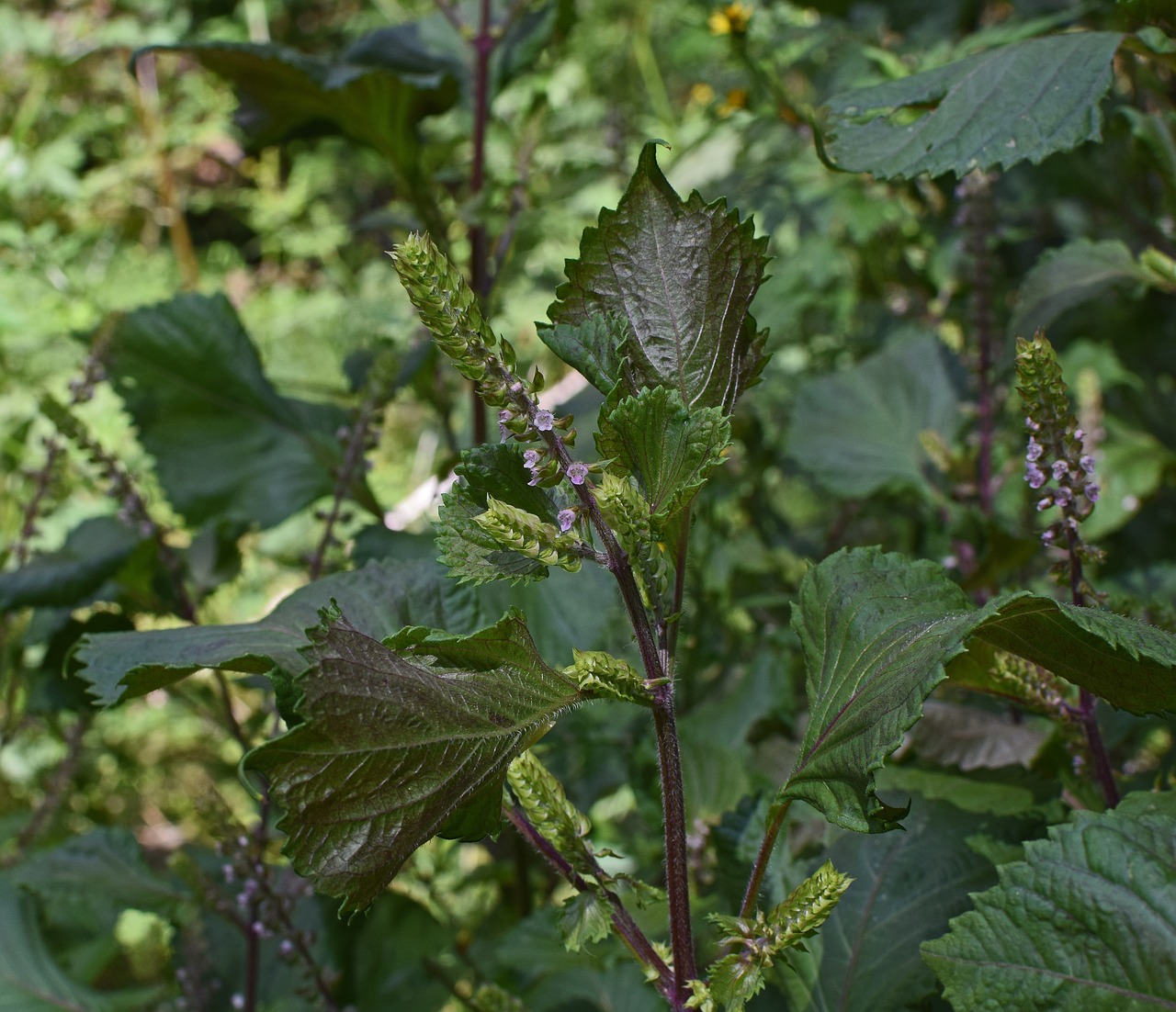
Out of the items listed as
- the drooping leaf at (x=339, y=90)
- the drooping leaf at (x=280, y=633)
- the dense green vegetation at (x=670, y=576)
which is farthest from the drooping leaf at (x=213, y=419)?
the drooping leaf at (x=280, y=633)

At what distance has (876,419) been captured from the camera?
3.95 ft

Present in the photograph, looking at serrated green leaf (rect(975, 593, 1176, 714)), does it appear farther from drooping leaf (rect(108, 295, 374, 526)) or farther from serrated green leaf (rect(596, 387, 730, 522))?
drooping leaf (rect(108, 295, 374, 526))

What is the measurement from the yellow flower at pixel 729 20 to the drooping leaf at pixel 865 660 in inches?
35.3

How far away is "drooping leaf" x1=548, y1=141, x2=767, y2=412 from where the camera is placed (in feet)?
1.88

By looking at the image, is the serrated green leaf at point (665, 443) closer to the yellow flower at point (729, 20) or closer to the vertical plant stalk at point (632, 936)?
the vertical plant stalk at point (632, 936)

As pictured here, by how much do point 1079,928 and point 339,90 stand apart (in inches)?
36.7

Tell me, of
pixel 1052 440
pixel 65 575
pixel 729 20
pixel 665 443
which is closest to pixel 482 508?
pixel 665 443

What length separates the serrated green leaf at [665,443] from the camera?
19.9 inches

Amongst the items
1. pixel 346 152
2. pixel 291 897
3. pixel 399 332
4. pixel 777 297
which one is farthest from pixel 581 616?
pixel 346 152

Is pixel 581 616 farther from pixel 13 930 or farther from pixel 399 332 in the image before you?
pixel 399 332

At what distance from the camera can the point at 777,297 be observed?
137 centimetres

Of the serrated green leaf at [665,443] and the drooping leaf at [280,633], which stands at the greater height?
the serrated green leaf at [665,443]

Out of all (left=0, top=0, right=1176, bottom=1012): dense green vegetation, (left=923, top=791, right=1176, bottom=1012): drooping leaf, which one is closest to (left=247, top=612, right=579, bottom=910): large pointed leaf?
(left=0, top=0, right=1176, bottom=1012): dense green vegetation

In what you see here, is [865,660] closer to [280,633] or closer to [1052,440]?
[1052,440]
